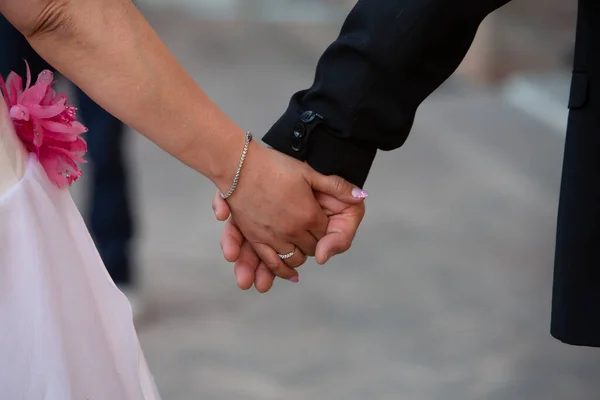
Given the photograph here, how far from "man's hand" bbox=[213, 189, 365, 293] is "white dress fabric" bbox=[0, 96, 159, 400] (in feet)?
1.58

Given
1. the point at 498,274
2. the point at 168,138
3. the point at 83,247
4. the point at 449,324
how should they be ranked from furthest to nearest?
1. the point at 498,274
2. the point at 449,324
3. the point at 168,138
4. the point at 83,247

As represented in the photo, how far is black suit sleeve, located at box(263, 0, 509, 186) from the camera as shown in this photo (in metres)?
1.75

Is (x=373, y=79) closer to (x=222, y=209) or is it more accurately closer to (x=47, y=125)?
(x=222, y=209)

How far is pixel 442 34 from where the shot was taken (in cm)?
175

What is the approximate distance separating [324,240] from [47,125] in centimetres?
66

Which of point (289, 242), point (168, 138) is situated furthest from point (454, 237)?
point (168, 138)

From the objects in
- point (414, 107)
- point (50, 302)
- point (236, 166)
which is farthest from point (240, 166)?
point (50, 302)

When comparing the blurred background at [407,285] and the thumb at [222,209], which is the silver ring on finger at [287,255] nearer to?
the thumb at [222,209]

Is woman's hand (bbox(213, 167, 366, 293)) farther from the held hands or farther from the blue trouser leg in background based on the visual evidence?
the blue trouser leg in background

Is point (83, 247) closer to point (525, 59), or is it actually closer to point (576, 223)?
point (576, 223)

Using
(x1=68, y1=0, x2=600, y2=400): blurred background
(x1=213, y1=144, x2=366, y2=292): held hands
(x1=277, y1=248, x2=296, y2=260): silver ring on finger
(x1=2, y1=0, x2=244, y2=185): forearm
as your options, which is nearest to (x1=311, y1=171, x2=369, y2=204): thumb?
(x1=213, y1=144, x2=366, y2=292): held hands

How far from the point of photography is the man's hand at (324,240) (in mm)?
1877

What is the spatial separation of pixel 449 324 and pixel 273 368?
1.97 feet

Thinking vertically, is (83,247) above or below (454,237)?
below
